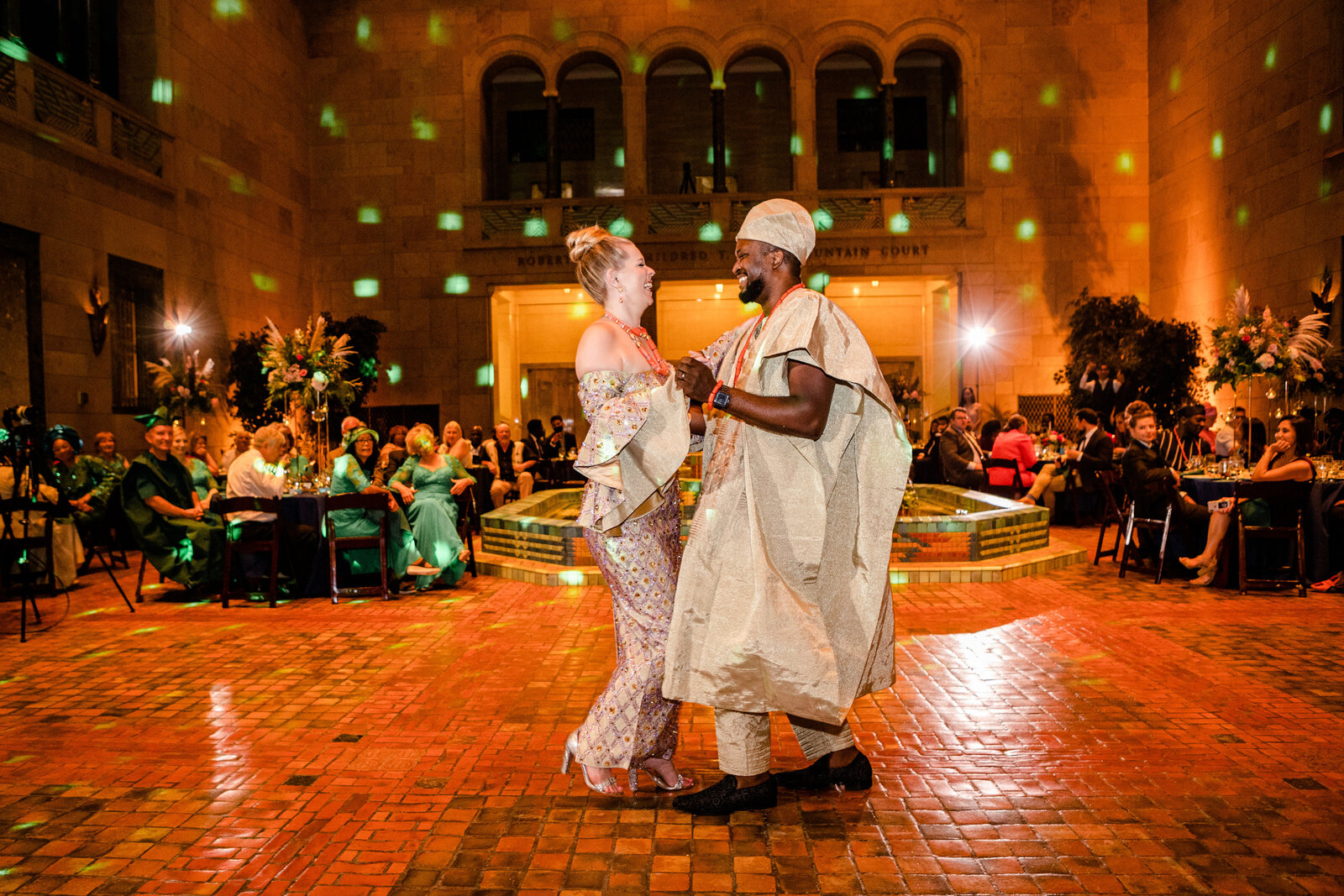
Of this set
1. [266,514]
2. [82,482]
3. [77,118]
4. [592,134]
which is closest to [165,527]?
[266,514]

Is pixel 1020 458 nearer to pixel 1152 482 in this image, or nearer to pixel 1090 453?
pixel 1090 453

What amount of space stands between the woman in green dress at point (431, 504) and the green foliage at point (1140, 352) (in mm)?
11663

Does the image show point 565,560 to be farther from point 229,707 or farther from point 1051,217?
point 1051,217

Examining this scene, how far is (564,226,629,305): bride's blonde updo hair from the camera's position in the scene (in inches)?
125

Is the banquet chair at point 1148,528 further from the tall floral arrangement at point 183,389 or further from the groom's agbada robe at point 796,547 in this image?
the tall floral arrangement at point 183,389

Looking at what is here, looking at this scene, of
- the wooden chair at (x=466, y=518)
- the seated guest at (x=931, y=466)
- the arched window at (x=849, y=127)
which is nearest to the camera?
the wooden chair at (x=466, y=518)

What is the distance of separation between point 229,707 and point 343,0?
18513 mm

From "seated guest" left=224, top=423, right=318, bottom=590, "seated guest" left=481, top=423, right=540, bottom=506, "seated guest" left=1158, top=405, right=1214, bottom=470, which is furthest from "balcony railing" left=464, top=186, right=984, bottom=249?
"seated guest" left=224, top=423, right=318, bottom=590

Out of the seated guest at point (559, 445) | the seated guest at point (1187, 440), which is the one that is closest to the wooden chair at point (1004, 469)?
the seated guest at point (1187, 440)

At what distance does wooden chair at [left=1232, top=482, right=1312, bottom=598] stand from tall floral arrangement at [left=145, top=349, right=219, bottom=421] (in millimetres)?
11790

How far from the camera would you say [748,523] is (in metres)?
2.81

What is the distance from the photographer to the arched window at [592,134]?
21.6 m

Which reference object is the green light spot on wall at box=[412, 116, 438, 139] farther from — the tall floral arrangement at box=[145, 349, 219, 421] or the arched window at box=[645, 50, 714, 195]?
the tall floral arrangement at box=[145, 349, 219, 421]

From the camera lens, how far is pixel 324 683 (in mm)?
4777
